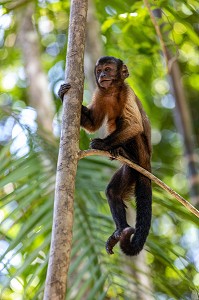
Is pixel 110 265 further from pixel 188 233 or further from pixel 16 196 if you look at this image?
pixel 188 233

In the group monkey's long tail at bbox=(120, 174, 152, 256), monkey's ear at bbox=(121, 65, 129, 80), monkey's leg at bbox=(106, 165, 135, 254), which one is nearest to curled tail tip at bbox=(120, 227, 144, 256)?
monkey's long tail at bbox=(120, 174, 152, 256)

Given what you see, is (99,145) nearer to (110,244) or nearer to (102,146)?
(102,146)

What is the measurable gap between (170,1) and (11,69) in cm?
578

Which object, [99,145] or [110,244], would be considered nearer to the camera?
[110,244]

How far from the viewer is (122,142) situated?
406 cm

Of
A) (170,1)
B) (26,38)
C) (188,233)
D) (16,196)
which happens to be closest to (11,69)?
(26,38)

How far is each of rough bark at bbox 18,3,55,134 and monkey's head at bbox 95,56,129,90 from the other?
250 cm

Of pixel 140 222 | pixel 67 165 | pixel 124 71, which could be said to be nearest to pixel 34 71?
pixel 124 71

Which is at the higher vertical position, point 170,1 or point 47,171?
point 170,1

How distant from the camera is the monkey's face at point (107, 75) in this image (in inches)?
176

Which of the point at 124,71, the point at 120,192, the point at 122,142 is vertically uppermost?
the point at 124,71

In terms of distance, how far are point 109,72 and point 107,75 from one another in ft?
0.12

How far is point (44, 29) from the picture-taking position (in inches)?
356

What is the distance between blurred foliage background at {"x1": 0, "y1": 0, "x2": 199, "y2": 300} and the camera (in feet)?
12.0
